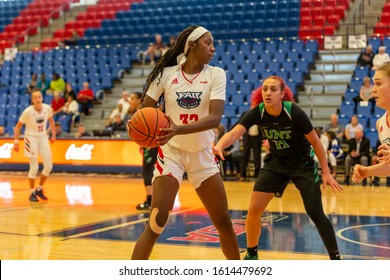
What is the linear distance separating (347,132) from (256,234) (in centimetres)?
989

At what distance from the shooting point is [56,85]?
2152 centimetres

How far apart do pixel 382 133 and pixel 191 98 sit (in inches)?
58.3

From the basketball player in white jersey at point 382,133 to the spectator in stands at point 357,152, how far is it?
1028cm

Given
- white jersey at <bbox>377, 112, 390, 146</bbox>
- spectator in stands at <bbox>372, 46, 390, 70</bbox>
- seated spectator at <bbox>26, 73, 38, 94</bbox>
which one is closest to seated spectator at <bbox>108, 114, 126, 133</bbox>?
seated spectator at <bbox>26, 73, 38, 94</bbox>

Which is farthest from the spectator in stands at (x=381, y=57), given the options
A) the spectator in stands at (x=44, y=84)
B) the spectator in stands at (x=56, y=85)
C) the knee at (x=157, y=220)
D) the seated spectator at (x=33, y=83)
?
the knee at (x=157, y=220)

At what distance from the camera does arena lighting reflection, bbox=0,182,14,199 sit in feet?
40.7

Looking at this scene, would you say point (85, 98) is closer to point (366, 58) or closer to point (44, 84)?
point (44, 84)

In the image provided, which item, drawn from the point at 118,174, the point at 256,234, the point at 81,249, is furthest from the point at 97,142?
the point at 256,234

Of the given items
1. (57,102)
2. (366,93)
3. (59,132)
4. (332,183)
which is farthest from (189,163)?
(57,102)

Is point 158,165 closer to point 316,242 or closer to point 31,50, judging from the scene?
point 316,242

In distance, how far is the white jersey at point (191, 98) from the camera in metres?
4.93

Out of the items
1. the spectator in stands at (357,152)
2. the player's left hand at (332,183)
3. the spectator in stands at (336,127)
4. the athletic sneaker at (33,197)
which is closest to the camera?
the player's left hand at (332,183)

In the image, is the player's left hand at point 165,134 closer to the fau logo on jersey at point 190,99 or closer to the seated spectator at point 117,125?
the fau logo on jersey at point 190,99

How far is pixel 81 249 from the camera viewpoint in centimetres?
698
